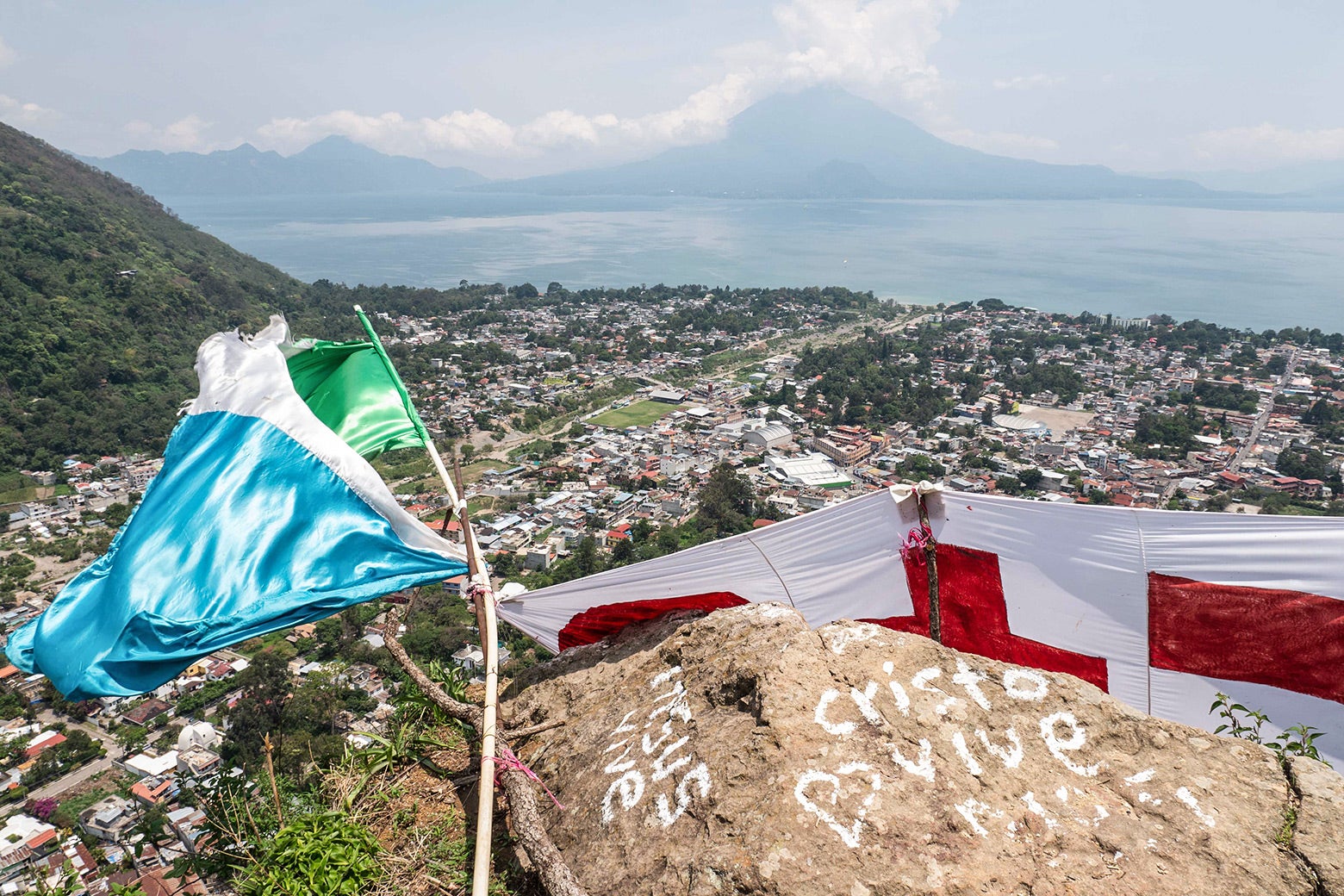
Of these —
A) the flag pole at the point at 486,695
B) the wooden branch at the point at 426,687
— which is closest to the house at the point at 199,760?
the wooden branch at the point at 426,687

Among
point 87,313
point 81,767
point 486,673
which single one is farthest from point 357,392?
point 87,313

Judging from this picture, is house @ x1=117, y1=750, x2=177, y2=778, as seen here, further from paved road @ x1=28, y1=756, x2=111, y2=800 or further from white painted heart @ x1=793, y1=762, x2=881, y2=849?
white painted heart @ x1=793, y1=762, x2=881, y2=849

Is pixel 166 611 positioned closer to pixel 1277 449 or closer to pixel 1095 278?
pixel 1277 449

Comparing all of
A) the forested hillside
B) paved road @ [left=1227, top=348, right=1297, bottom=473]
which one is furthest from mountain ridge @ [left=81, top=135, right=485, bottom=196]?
paved road @ [left=1227, top=348, right=1297, bottom=473]

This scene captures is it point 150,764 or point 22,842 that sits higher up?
point 22,842

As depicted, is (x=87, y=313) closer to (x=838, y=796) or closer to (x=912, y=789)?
(x=838, y=796)

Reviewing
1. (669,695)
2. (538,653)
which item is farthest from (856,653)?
(538,653)
